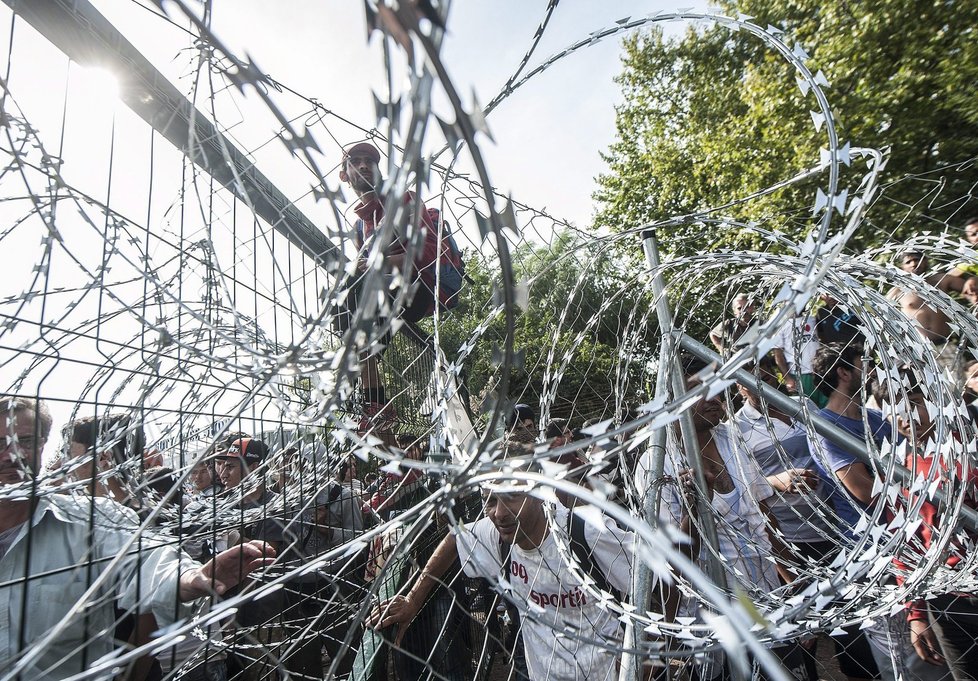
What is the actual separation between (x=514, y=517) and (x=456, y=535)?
1144 millimetres

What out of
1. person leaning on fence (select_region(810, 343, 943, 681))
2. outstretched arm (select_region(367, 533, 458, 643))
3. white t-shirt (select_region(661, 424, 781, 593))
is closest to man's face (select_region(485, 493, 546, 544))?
outstretched arm (select_region(367, 533, 458, 643))

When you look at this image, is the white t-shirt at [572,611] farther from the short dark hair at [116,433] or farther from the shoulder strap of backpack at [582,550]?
the short dark hair at [116,433]

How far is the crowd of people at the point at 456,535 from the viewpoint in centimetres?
128

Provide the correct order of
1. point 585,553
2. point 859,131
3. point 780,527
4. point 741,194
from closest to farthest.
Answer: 1. point 585,553
2. point 780,527
3. point 859,131
4. point 741,194

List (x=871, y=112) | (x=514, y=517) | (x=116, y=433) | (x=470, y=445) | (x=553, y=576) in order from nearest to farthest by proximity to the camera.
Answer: (x=470, y=445) → (x=116, y=433) → (x=553, y=576) → (x=514, y=517) → (x=871, y=112)

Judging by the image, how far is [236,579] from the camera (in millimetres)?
2027

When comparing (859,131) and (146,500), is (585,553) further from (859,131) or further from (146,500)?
(859,131)

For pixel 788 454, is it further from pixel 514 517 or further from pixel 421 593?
pixel 421 593

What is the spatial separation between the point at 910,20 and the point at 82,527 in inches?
343

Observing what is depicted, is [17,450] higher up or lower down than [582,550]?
higher up

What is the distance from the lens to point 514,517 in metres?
2.39

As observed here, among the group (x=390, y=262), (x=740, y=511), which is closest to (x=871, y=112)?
(x=740, y=511)

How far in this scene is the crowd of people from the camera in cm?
128

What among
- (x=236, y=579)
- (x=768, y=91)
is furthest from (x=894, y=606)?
(x=768, y=91)
